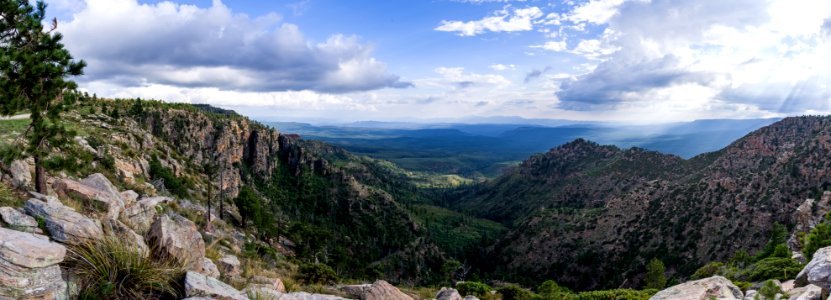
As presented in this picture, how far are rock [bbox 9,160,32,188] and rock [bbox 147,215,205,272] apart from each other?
30.2 ft

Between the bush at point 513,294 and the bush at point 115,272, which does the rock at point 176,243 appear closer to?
the bush at point 115,272

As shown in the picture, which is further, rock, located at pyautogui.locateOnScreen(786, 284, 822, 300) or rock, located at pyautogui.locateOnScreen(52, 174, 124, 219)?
rock, located at pyautogui.locateOnScreen(52, 174, 124, 219)

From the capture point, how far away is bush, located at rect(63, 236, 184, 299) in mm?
9188

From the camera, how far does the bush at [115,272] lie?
30.1 feet

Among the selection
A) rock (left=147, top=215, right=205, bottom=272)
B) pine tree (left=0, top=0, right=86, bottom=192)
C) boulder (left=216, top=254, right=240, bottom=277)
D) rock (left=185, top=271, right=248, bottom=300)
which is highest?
pine tree (left=0, top=0, right=86, bottom=192)

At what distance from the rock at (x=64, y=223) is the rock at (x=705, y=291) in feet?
85.7

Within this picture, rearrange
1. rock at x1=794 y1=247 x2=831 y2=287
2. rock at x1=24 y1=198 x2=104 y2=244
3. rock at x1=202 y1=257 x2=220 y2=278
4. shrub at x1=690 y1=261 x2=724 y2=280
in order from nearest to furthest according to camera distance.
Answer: rock at x1=24 y1=198 x2=104 y2=244 < rock at x1=202 y1=257 x2=220 y2=278 < rock at x1=794 y1=247 x2=831 y2=287 < shrub at x1=690 y1=261 x2=724 y2=280

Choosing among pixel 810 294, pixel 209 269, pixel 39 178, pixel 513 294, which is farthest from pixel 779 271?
pixel 39 178

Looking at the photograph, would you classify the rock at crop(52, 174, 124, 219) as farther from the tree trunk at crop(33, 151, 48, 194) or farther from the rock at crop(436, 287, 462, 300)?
the rock at crop(436, 287, 462, 300)

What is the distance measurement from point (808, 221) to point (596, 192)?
129627 mm

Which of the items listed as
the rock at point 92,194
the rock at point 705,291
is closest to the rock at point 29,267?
the rock at point 92,194

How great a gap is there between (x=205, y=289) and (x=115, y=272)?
6.68ft

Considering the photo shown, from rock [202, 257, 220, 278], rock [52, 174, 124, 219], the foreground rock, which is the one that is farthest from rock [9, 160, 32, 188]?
the foreground rock

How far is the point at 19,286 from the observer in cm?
815
